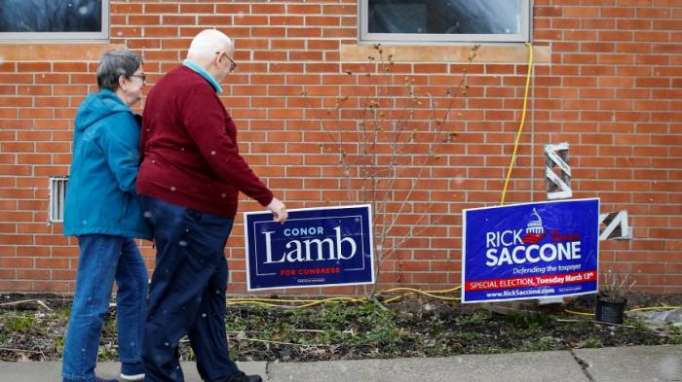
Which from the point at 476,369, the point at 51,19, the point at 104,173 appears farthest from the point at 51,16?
the point at 476,369

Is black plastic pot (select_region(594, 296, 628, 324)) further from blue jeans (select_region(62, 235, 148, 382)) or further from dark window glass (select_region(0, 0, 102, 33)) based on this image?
dark window glass (select_region(0, 0, 102, 33))

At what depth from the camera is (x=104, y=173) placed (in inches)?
195

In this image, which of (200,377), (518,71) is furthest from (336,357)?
(518,71)

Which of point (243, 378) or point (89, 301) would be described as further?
point (243, 378)

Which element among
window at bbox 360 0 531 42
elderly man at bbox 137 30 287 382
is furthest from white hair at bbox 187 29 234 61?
window at bbox 360 0 531 42

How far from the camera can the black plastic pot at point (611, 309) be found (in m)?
6.68

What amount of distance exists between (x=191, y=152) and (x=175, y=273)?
595 millimetres

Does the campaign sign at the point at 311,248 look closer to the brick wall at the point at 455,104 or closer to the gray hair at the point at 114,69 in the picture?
the brick wall at the point at 455,104

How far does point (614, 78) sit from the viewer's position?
7320mm

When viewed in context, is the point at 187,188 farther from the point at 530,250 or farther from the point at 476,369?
the point at 530,250

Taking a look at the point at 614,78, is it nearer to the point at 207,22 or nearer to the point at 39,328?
the point at 207,22

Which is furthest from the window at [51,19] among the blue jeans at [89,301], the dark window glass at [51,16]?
the blue jeans at [89,301]

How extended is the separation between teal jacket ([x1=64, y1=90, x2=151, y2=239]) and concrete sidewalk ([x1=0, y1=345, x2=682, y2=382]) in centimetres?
111

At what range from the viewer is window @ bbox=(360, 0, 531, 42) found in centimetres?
746
